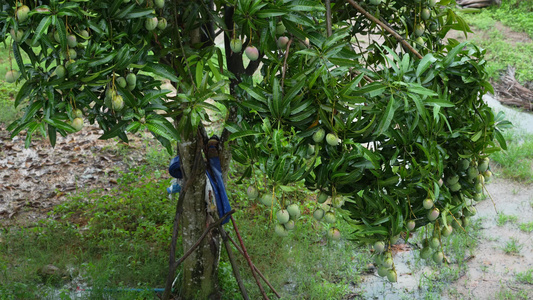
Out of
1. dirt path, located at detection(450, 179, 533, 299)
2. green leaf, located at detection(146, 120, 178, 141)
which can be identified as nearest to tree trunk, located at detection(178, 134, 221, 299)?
green leaf, located at detection(146, 120, 178, 141)

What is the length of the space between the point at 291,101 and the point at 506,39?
592 cm

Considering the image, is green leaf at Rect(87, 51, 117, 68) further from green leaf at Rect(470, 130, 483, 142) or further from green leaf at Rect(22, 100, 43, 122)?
green leaf at Rect(470, 130, 483, 142)

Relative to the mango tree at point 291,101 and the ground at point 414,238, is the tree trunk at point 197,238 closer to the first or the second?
the mango tree at point 291,101

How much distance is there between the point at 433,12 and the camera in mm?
1918

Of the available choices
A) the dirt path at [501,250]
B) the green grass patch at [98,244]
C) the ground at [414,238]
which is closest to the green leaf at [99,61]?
the green grass patch at [98,244]

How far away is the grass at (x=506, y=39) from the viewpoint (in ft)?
18.9

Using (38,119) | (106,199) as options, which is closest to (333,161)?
(38,119)

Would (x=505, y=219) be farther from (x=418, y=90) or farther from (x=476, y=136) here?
(x=418, y=90)

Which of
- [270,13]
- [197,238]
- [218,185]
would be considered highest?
[270,13]

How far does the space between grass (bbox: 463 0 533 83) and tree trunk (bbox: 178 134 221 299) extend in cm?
421

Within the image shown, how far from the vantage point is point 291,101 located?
1.42m

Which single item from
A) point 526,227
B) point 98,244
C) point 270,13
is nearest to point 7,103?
point 98,244

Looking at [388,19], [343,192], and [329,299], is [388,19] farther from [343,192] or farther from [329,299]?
[329,299]

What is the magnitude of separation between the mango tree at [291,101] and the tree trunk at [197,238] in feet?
1.91
